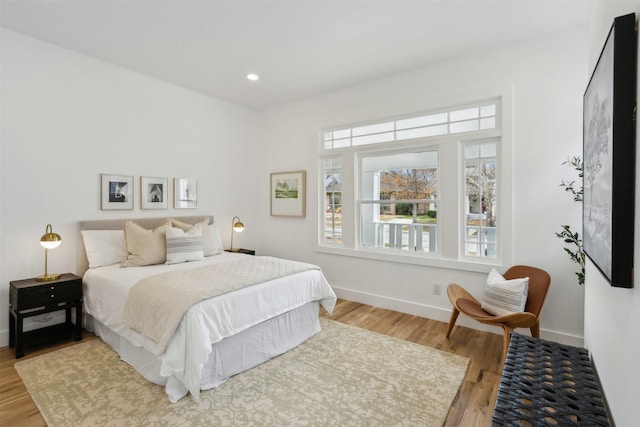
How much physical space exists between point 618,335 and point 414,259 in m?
2.64

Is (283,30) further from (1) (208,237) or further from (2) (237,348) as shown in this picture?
(2) (237,348)

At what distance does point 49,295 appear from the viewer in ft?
9.36

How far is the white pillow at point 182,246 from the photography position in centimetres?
343

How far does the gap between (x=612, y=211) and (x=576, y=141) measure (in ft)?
7.71

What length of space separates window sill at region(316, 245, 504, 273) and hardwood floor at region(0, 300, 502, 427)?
642 mm

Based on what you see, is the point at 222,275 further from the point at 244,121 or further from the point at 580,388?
the point at 244,121

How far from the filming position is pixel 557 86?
2.88 metres

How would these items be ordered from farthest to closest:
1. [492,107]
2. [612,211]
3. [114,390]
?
[492,107] → [114,390] → [612,211]

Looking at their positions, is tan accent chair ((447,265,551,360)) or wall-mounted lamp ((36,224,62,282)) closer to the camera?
tan accent chair ((447,265,551,360))

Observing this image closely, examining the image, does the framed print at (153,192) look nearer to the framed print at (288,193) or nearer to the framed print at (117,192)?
the framed print at (117,192)

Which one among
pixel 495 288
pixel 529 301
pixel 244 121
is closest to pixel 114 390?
pixel 495 288

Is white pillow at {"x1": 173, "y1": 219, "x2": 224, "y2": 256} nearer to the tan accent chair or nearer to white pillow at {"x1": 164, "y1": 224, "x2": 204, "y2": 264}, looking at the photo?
white pillow at {"x1": 164, "y1": 224, "x2": 204, "y2": 264}

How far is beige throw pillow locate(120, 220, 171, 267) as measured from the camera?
329 centimetres

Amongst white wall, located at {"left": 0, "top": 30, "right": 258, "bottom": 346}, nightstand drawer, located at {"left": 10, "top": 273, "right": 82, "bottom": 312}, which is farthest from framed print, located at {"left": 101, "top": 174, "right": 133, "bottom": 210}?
nightstand drawer, located at {"left": 10, "top": 273, "right": 82, "bottom": 312}
